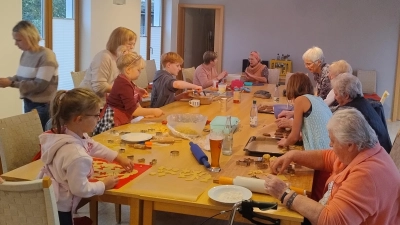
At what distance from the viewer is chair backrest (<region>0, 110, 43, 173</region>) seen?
2.67 m

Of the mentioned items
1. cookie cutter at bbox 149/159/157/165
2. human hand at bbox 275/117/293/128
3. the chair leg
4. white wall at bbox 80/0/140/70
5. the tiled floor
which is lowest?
the tiled floor

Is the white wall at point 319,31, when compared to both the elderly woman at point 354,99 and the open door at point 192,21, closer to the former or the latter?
the open door at point 192,21

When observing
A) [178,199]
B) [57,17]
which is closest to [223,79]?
[57,17]

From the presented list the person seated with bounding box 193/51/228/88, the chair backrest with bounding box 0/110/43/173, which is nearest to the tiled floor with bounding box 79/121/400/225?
the chair backrest with bounding box 0/110/43/173

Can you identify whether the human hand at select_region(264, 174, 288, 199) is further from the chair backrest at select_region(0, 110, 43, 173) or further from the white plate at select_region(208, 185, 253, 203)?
the chair backrest at select_region(0, 110, 43, 173)

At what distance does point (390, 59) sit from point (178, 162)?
6.61 meters

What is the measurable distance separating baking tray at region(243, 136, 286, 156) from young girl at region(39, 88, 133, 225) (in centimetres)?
90

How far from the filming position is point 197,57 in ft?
34.2

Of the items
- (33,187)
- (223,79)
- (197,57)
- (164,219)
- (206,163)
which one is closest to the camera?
(33,187)

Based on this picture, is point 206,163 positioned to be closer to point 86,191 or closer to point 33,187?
point 86,191

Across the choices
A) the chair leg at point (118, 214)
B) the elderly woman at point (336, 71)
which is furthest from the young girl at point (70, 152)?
the elderly woman at point (336, 71)

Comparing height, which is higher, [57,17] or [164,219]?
[57,17]

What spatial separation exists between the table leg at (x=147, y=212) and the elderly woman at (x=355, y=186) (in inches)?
20.0

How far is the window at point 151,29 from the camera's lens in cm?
809
